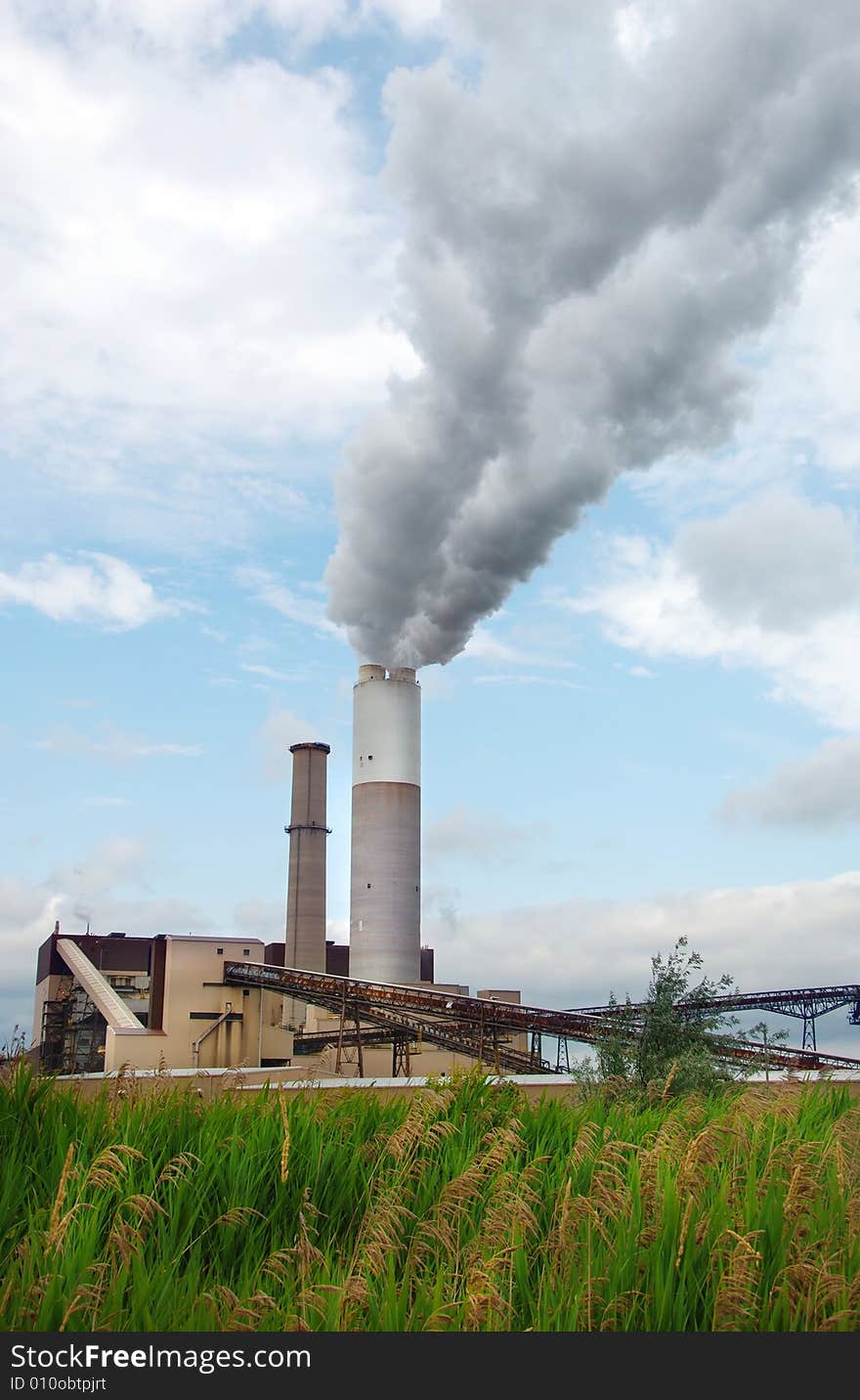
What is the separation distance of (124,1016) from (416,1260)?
52.3 metres

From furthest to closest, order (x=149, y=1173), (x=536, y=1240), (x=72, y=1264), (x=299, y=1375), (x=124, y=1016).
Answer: (x=124, y=1016)
(x=149, y=1173)
(x=536, y=1240)
(x=72, y=1264)
(x=299, y=1375)

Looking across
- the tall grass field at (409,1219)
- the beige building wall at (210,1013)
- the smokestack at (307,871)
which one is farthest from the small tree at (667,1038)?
the smokestack at (307,871)

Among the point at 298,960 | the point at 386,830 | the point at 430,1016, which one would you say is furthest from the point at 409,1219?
the point at 298,960

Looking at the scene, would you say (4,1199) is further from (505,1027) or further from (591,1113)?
(505,1027)

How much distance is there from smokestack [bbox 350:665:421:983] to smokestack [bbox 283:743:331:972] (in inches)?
599

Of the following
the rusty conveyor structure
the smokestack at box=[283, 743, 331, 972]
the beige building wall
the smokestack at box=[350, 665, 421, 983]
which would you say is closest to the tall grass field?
the rusty conveyor structure

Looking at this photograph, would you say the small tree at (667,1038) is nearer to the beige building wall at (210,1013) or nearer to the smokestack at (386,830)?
the beige building wall at (210,1013)

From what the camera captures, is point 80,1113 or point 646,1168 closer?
point 646,1168

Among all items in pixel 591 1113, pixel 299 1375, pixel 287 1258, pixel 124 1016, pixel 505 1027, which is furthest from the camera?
pixel 124 1016

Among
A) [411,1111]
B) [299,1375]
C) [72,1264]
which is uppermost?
[411,1111]

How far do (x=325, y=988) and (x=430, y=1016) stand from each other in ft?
18.1

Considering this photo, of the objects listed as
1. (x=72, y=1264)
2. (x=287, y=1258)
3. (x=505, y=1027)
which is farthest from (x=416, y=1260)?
(x=505, y=1027)

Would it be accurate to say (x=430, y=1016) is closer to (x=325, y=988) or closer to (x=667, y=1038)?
(x=325, y=988)

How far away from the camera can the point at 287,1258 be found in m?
7.46
